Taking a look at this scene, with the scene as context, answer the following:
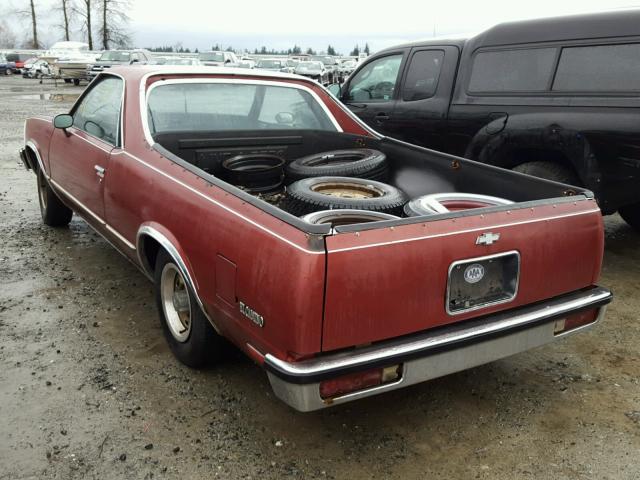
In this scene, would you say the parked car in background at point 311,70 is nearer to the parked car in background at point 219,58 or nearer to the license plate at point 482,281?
the parked car in background at point 219,58

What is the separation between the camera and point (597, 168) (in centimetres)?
462

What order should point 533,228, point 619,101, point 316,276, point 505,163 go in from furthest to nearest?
point 505,163
point 619,101
point 533,228
point 316,276

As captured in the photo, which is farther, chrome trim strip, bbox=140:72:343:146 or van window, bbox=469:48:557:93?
van window, bbox=469:48:557:93

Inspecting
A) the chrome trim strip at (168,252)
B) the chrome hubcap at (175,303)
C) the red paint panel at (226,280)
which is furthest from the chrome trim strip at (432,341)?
the chrome hubcap at (175,303)

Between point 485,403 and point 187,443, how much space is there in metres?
1.51

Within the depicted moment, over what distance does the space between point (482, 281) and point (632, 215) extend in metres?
4.15

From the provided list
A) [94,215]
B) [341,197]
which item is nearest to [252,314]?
[341,197]

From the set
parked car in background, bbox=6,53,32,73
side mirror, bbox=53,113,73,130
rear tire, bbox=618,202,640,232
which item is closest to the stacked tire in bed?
side mirror, bbox=53,113,73,130

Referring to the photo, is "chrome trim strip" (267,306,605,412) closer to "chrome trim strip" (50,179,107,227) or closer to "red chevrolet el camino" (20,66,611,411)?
"red chevrolet el camino" (20,66,611,411)

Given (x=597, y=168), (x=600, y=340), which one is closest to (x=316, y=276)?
(x=600, y=340)

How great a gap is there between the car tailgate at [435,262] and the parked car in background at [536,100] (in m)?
2.00

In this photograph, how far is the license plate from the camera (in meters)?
2.50

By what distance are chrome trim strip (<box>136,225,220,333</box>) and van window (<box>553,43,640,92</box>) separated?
3.71 meters

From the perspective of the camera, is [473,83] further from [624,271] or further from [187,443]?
[187,443]
